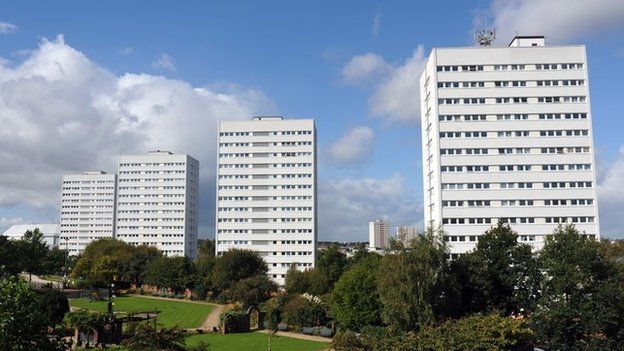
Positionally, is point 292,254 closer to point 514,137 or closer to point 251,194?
point 251,194

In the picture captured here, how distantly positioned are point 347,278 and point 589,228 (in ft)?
128

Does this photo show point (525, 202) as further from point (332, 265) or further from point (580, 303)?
point (580, 303)

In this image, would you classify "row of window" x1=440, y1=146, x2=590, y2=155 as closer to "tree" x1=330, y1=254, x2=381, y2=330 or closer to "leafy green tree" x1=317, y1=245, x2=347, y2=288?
"leafy green tree" x1=317, y1=245, x2=347, y2=288

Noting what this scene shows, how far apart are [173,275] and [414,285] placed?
45.4 meters

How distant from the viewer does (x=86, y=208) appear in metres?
176

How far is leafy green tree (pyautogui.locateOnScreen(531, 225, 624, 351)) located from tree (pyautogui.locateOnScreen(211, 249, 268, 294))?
42200 mm

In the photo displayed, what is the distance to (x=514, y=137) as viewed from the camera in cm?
6931

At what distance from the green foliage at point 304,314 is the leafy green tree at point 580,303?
20086 mm

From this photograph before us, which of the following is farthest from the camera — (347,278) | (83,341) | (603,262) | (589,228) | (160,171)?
(160,171)

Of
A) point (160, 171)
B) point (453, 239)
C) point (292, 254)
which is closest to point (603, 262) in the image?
point (453, 239)

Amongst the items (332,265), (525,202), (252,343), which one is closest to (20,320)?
(252,343)

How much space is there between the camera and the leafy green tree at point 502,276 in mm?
37812

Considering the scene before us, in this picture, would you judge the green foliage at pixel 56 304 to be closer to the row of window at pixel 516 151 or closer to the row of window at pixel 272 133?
the row of window at pixel 516 151

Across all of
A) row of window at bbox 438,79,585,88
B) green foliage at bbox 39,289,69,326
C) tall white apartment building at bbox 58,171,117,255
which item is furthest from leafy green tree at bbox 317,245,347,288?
tall white apartment building at bbox 58,171,117,255
